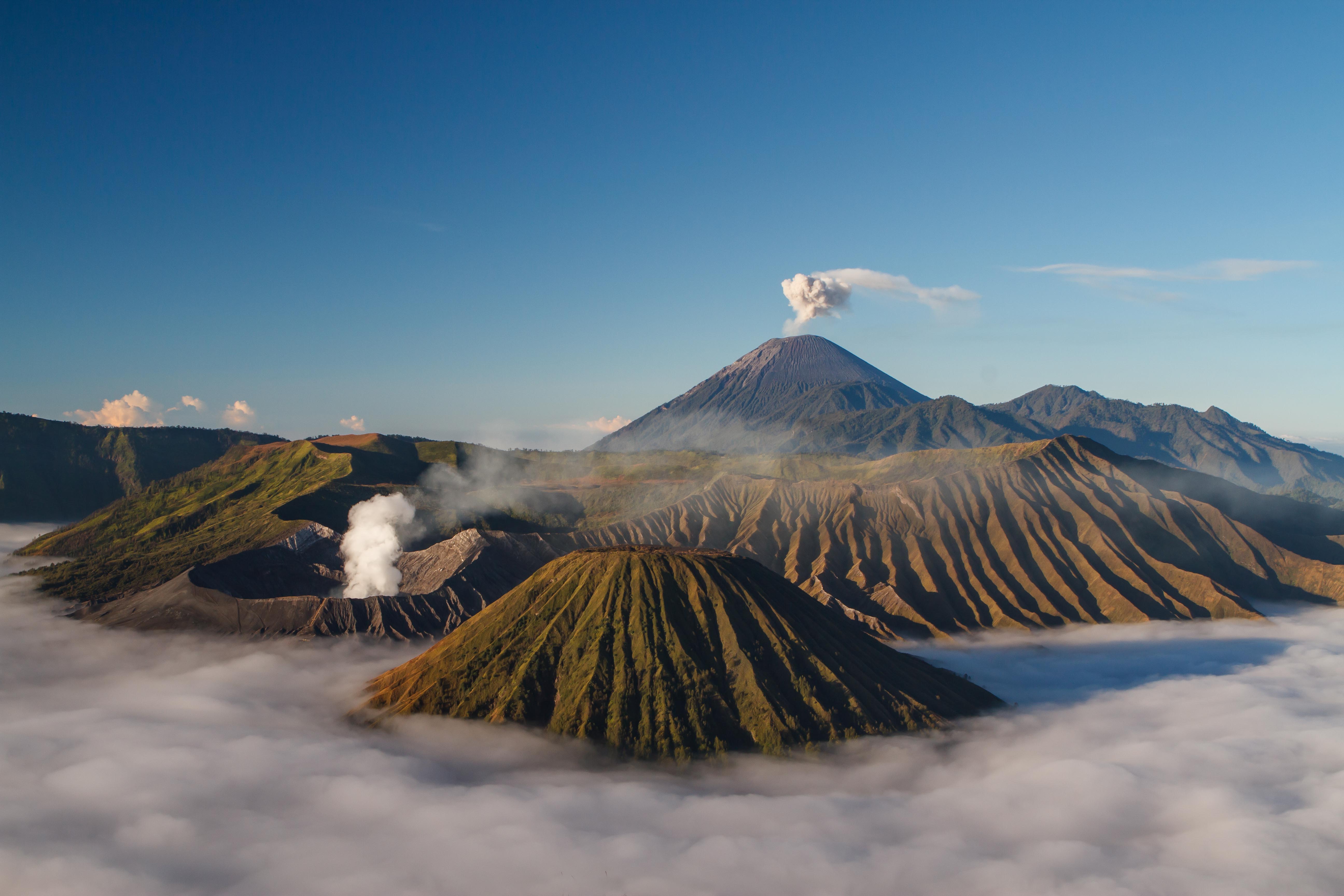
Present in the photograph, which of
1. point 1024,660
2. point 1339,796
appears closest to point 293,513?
point 1024,660

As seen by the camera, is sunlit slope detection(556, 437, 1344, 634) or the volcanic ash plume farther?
sunlit slope detection(556, 437, 1344, 634)

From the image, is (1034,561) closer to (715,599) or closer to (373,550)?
(715,599)

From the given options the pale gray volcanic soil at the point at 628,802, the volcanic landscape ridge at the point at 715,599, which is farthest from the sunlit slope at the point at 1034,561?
the pale gray volcanic soil at the point at 628,802

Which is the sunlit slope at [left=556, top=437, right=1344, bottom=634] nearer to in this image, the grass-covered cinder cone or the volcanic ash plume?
the volcanic ash plume

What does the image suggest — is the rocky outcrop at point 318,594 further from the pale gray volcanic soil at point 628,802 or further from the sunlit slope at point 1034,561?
the sunlit slope at point 1034,561

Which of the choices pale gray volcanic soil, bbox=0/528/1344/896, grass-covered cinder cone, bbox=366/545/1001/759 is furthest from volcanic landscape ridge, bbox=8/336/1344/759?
pale gray volcanic soil, bbox=0/528/1344/896

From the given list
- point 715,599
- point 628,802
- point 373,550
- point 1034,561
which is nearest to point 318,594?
point 373,550

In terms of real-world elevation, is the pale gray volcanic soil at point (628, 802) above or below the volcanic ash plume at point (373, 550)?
below
